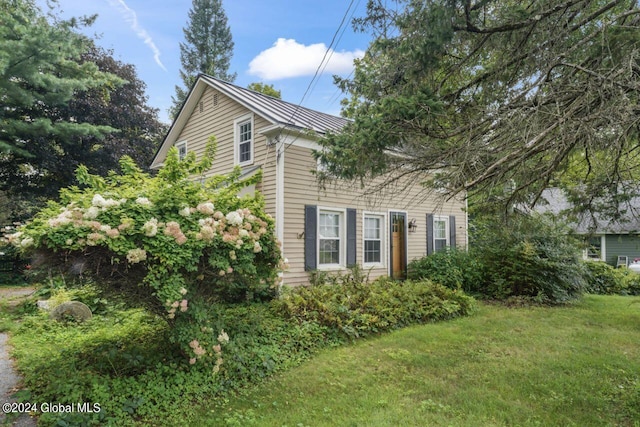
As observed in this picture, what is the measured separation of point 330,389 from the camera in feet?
11.9

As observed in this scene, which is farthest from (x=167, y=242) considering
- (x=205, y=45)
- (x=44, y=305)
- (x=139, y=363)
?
(x=205, y=45)

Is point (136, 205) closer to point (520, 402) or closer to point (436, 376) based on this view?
point (436, 376)

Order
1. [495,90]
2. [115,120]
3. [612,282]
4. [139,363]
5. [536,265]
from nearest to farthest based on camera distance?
[139,363] → [495,90] → [536,265] → [612,282] → [115,120]

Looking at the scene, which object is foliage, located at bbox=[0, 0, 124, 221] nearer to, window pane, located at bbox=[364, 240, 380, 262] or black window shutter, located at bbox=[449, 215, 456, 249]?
window pane, located at bbox=[364, 240, 380, 262]

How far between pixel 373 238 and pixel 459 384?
6068mm

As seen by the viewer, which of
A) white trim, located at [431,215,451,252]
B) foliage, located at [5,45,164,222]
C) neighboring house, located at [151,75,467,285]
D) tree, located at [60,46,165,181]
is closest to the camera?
neighboring house, located at [151,75,467,285]

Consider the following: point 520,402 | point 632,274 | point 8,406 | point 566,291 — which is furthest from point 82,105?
point 632,274

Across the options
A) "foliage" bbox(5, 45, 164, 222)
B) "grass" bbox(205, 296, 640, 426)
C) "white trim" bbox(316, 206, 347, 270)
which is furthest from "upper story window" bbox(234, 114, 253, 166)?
"foliage" bbox(5, 45, 164, 222)

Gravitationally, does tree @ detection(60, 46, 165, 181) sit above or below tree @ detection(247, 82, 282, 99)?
below

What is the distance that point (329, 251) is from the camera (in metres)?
8.71

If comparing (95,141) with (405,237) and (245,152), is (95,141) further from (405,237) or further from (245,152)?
(405,237)

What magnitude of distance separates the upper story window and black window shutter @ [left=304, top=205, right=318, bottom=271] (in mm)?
1940

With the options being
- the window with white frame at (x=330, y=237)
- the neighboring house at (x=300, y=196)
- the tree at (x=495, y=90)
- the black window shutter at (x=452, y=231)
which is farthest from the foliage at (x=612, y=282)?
the tree at (x=495, y=90)

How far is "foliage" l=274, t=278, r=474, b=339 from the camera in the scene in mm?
5544
